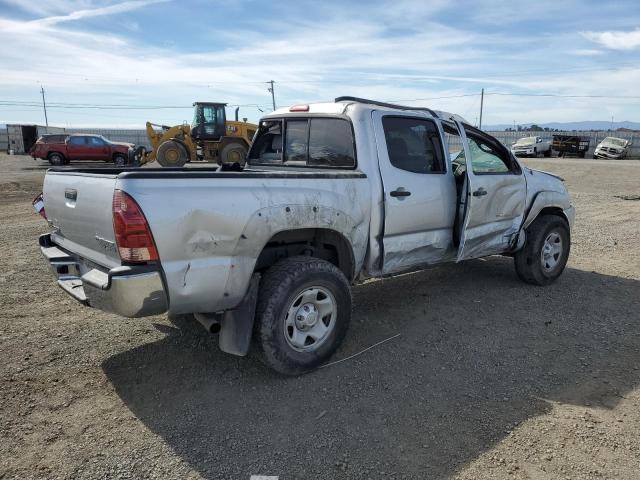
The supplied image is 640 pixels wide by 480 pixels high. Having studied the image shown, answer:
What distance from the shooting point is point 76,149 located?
2644 centimetres

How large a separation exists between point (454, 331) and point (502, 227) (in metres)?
1.46

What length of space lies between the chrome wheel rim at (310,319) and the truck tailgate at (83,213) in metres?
1.28

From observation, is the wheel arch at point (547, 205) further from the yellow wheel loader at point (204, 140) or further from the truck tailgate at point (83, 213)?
the yellow wheel loader at point (204, 140)

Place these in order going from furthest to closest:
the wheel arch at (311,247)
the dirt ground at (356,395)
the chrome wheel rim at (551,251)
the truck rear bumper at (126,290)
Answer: the chrome wheel rim at (551,251) < the wheel arch at (311,247) < the truck rear bumper at (126,290) < the dirt ground at (356,395)

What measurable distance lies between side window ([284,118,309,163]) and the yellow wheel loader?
53.6ft

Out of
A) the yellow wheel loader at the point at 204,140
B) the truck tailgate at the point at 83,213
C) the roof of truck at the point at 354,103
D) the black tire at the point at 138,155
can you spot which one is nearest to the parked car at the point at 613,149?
the yellow wheel loader at the point at 204,140

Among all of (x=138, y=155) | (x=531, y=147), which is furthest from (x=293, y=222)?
(x=531, y=147)

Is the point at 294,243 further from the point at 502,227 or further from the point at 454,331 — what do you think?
the point at 502,227

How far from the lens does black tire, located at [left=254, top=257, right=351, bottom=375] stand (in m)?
3.46

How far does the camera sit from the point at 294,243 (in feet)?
13.3

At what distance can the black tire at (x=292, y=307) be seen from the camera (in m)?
3.46

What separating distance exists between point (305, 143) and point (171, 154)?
17596 millimetres

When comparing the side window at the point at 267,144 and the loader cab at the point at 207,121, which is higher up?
the loader cab at the point at 207,121

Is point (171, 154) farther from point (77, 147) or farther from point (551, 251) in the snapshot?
point (551, 251)
